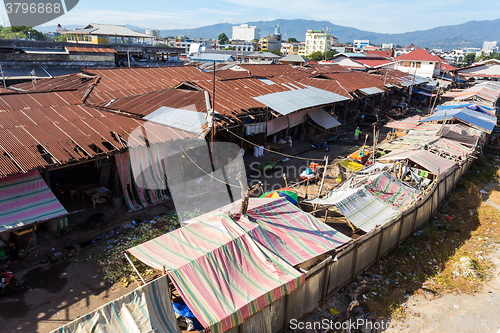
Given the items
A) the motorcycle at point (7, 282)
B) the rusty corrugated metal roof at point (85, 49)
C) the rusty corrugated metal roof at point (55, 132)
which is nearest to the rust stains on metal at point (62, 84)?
the rusty corrugated metal roof at point (55, 132)

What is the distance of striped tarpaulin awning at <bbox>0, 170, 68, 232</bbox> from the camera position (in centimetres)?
886

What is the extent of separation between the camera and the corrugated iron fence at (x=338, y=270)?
665 centimetres

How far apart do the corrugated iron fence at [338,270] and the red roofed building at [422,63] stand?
50.5 meters

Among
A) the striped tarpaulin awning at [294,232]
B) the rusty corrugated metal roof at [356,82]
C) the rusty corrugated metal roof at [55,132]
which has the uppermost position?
the rusty corrugated metal roof at [55,132]

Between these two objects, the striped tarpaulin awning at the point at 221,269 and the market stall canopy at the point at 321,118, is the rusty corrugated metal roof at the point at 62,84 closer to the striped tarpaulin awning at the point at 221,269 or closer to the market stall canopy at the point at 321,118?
the market stall canopy at the point at 321,118

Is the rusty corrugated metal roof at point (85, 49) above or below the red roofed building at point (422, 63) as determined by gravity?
above

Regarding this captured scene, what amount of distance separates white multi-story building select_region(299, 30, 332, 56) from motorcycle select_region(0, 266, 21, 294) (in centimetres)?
15127

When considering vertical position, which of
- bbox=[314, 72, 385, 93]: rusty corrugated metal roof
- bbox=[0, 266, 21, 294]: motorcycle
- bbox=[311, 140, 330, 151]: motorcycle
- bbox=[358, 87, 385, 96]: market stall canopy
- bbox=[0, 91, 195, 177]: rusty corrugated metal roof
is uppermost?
bbox=[0, 91, 195, 177]: rusty corrugated metal roof

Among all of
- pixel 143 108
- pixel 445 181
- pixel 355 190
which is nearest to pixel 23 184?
pixel 143 108

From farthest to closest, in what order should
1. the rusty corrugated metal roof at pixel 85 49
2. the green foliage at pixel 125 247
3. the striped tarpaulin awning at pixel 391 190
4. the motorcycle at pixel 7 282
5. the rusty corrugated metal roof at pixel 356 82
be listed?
1. the rusty corrugated metal roof at pixel 85 49
2. the rusty corrugated metal roof at pixel 356 82
3. the striped tarpaulin awning at pixel 391 190
4. the green foliage at pixel 125 247
5. the motorcycle at pixel 7 282

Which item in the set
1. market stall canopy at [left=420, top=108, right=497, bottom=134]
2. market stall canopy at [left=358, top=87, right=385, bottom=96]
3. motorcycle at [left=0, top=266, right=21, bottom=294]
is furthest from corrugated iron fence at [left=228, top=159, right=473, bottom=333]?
market stall canopy at [left=358, top=87, right=385, bottom=96]

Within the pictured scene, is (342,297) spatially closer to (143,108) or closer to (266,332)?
(266,332)

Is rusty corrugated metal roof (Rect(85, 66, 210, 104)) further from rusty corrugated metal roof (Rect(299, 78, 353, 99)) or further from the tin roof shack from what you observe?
rusty corrugated metal roof (Rect(299, 78, 353, 99))

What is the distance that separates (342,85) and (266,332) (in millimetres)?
25866
